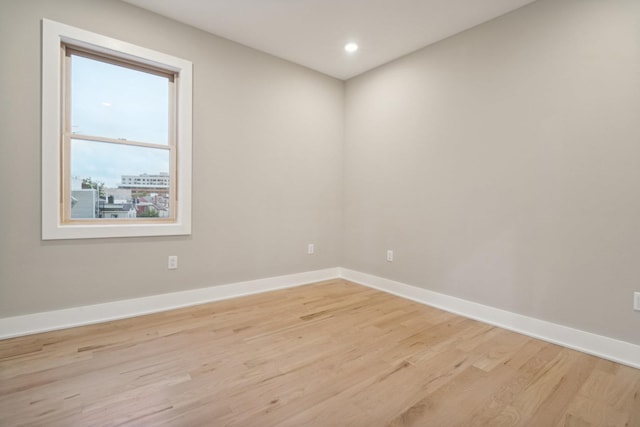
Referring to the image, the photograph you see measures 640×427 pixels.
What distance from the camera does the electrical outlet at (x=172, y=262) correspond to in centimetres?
278

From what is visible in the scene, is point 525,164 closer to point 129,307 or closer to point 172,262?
point 172,262

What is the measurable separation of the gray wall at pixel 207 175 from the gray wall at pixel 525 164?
0.88 m

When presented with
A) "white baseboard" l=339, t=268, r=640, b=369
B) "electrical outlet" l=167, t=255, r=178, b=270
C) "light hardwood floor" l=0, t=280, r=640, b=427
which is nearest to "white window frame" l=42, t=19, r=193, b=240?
"electrical outlet" l=167, t=255, r=178, b=270

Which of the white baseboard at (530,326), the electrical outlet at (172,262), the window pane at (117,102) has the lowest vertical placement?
the white baseboard at (530,326)

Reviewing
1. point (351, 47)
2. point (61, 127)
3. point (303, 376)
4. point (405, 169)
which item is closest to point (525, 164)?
point (405, 169)

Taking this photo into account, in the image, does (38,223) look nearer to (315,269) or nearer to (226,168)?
(226,168)

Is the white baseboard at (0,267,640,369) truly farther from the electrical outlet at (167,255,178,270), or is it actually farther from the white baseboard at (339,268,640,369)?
the electrical outlet at (167,255,178,270)

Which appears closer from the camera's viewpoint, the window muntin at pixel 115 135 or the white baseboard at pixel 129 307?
the white baseboard at pixel 129 307

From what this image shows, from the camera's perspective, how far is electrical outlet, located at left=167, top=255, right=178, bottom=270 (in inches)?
109

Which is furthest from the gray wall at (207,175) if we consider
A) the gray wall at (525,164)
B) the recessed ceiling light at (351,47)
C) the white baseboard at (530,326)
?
the white baseboard at (530,326)

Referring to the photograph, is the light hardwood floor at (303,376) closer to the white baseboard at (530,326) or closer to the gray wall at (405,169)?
the white baseboard at (530,326)

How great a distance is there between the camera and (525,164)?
7.88 feet

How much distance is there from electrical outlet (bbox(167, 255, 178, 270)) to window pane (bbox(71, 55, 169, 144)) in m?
1.05

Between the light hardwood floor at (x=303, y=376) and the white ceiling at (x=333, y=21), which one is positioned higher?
the white ceiling at (x=333, y=21)
